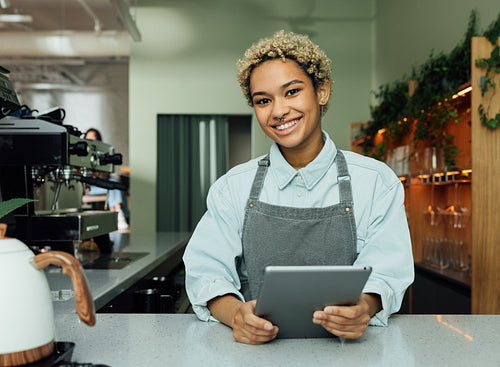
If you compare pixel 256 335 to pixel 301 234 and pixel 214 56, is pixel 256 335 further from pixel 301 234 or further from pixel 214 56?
pixel 214 56

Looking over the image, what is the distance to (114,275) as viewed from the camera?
1690 millimetres

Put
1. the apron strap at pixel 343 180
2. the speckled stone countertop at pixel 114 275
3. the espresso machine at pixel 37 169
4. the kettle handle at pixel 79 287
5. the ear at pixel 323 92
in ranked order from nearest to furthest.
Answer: the kettle handle at pixel 79 287 → the apron strap at pixel 343 180 → the ear at pixel 323 92 → the speckled stone countertop at pixel 114 275 → the espresso machine at pixel 37 169

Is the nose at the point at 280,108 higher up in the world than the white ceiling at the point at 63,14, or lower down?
lower down

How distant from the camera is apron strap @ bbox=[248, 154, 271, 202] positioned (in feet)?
3.66

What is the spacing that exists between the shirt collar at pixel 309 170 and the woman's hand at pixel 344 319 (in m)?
0.37

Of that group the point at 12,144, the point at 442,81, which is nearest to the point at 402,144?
the point at 442,81

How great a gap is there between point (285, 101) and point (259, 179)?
20 centimetres

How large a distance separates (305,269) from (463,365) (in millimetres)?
303

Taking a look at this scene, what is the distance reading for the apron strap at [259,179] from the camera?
112 cm

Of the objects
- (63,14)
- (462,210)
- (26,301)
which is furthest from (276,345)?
(63,14)

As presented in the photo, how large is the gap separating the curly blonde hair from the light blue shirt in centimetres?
18

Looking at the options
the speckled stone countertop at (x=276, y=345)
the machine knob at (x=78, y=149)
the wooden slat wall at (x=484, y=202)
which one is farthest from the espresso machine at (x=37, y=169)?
the wooden slat wall at (x=484, y=202)

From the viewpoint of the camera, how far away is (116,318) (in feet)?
3.32

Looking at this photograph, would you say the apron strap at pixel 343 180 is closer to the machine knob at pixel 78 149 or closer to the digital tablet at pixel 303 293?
the digital tablet at pixel 303 293
